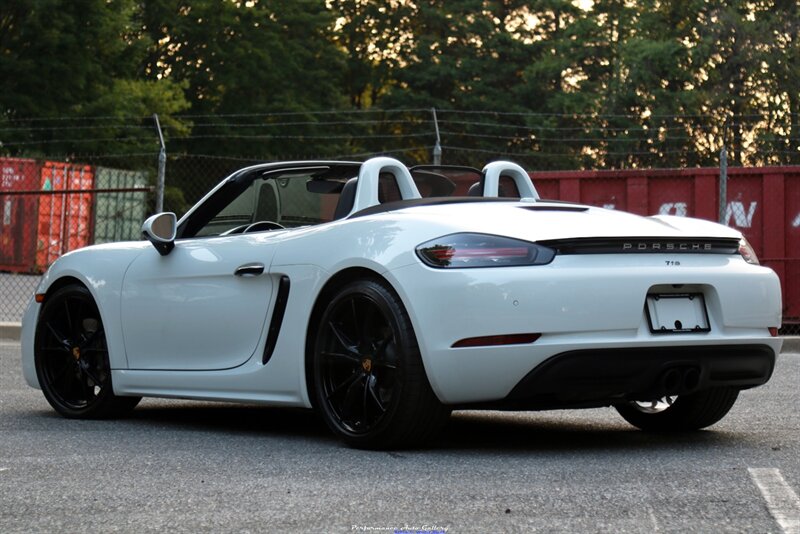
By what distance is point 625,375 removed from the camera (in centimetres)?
525

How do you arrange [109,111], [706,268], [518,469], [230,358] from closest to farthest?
[518,469] → [706,268] → [230,358] → [109,111]

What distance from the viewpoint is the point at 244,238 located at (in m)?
6.35

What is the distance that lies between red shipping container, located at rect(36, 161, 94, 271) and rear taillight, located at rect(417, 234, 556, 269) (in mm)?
22970

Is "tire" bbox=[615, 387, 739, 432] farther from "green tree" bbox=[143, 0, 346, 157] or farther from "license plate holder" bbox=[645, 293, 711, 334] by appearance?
"green tree" bbox=[143, 0, 346, 157]

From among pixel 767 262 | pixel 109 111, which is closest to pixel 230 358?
pixel 767 262

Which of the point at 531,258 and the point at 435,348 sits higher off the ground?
the point at 531,258

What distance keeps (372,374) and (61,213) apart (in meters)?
24.2

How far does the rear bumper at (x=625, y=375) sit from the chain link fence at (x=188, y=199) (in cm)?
900

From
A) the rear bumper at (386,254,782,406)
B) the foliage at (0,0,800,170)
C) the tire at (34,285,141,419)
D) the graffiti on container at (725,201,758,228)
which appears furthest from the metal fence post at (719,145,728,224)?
the foliage at (0,0,800,170)

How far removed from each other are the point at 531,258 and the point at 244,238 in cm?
168

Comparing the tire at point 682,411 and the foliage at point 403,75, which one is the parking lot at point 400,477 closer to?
the tire at point 682,411

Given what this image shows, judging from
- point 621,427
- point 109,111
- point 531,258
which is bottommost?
point 621,427

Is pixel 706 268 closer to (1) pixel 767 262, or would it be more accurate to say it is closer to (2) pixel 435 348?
(2) pixel 435 348

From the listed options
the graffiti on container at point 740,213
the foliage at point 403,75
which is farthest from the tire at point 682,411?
the foliage at point 403,75
